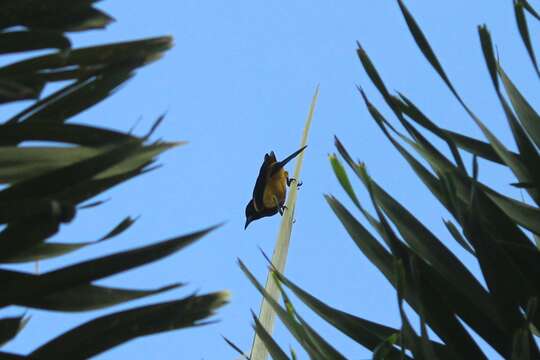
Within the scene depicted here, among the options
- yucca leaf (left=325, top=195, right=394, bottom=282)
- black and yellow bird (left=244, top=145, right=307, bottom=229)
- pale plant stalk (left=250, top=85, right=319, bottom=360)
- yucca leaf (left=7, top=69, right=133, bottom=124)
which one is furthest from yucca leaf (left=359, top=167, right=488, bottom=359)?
black and yellow bird (left=244, top=145, right=307, bottom=229)

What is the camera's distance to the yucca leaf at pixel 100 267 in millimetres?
1007

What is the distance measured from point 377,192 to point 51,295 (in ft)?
2.64

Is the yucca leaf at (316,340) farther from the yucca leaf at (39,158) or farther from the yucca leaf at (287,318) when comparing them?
the yucca leaf at (39,158)

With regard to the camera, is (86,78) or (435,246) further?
(435,246)

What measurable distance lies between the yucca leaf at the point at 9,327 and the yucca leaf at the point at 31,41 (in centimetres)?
30

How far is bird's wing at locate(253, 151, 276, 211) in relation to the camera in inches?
250

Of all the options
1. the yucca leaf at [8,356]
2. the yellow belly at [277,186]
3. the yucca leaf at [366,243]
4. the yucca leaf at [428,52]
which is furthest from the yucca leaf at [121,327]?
the yellow belly at [277,186]

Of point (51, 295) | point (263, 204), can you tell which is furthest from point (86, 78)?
point (263, 204)

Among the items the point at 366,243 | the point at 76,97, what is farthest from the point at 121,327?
the point at 366,243

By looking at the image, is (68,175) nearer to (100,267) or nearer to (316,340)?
(100,267)

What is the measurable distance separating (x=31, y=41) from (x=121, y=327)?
340 mm

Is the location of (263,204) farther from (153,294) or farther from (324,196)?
(153,294)

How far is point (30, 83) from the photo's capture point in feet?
3.63

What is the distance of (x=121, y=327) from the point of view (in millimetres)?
1010
